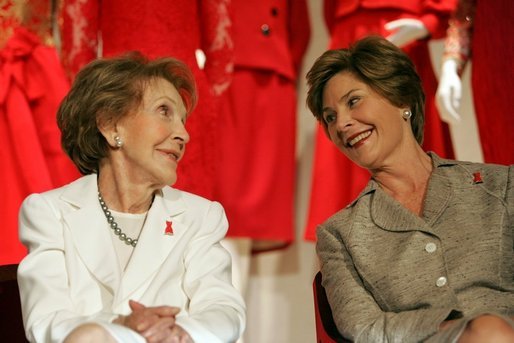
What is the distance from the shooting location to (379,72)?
2307 millimetres

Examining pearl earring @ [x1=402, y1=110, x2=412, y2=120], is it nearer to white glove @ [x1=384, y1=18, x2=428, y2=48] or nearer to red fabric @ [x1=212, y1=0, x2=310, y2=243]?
white glove @ [x1=384, y1=18, x2=428, y2=48]

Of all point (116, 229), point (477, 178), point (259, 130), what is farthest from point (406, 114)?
point (259, 130)

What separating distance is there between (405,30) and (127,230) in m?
1.48

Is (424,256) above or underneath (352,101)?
underneath

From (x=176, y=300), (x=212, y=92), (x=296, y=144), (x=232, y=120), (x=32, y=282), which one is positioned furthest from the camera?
(x=296, y=144)

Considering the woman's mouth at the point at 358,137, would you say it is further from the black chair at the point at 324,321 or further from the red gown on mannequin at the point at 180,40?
the red gown on mannequin at the point at 180,40

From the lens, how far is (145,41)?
2.90 meters

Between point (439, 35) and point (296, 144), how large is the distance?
107 cm

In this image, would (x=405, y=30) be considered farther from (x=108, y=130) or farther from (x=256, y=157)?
(x=108, y=130)

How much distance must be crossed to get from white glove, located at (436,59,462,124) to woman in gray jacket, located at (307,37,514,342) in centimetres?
57

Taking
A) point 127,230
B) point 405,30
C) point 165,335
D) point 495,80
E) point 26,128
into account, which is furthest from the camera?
point 405,30

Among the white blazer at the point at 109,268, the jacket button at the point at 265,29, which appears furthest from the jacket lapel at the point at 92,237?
the jacket button at the point at 265,29

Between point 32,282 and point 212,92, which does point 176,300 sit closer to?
point 32,282

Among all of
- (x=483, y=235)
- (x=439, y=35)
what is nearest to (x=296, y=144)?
(x=439, y=35)
